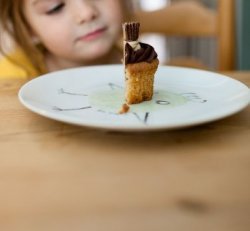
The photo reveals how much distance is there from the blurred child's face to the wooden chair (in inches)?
7.4

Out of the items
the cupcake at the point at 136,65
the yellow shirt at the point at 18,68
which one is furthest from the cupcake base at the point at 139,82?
the yellow shirt at the point at 18,68

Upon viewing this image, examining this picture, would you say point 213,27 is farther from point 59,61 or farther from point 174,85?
point 174,85

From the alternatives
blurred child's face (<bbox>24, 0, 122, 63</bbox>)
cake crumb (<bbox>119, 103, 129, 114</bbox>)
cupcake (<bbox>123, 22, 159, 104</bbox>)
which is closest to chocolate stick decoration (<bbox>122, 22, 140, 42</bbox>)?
cupcake (<bbox>123, 22, 159, 104</bbox>)

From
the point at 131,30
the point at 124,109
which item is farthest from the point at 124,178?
the point at 131,30

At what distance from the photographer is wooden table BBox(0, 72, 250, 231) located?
0.37 meters

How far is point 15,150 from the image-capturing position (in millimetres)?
513

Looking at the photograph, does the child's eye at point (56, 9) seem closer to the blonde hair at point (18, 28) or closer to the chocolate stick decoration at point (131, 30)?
the blonde hair at point (18, 28)

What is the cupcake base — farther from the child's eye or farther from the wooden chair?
the wooden chair

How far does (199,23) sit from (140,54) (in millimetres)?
882

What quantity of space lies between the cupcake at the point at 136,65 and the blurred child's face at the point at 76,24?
0.58m

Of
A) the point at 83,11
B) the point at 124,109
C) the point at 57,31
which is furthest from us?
the point at 57,31

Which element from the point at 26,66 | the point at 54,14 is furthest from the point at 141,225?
the point at 26,66

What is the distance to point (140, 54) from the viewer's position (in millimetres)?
663

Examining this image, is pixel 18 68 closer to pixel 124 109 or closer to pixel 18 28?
pixel 18 28
